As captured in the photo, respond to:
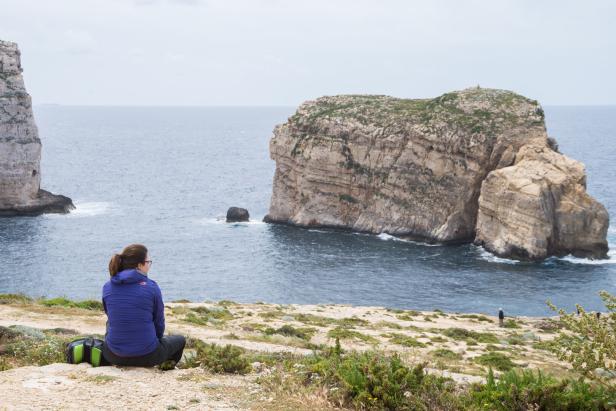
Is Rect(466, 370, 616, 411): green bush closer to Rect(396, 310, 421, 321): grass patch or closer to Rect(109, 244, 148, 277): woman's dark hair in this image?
Rect(109, 244, 148, 277): woman's dark hair

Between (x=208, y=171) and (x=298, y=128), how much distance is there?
63691 mm

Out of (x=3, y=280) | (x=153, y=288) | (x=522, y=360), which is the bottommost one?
(x=3, y=280)

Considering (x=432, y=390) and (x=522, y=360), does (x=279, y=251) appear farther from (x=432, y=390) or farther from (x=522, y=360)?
(x=432, y=390)

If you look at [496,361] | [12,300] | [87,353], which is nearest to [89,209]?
[12,300]

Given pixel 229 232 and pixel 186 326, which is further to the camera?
pixel 229 232

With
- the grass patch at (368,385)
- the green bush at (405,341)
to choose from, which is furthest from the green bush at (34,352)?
the green bush at (405,341)

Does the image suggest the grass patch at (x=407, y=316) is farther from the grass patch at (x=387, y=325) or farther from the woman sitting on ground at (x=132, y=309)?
the woman sitting on ground at (x=132, y=309)

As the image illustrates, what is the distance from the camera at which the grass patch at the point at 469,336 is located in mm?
36219

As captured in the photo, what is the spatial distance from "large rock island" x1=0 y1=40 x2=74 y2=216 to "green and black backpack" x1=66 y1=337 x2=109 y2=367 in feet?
307

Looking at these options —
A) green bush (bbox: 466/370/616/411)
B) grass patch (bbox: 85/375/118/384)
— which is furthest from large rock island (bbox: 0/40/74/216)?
green bush (bbox: 466/370/616/411)

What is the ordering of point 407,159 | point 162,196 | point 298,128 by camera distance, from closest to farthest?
point 407,159 → point 298,128 → point 162,196

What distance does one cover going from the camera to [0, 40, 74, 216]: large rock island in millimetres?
100312

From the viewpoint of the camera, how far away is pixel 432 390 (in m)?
12.6

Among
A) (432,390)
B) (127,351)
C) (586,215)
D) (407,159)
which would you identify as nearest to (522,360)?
(432,390)
